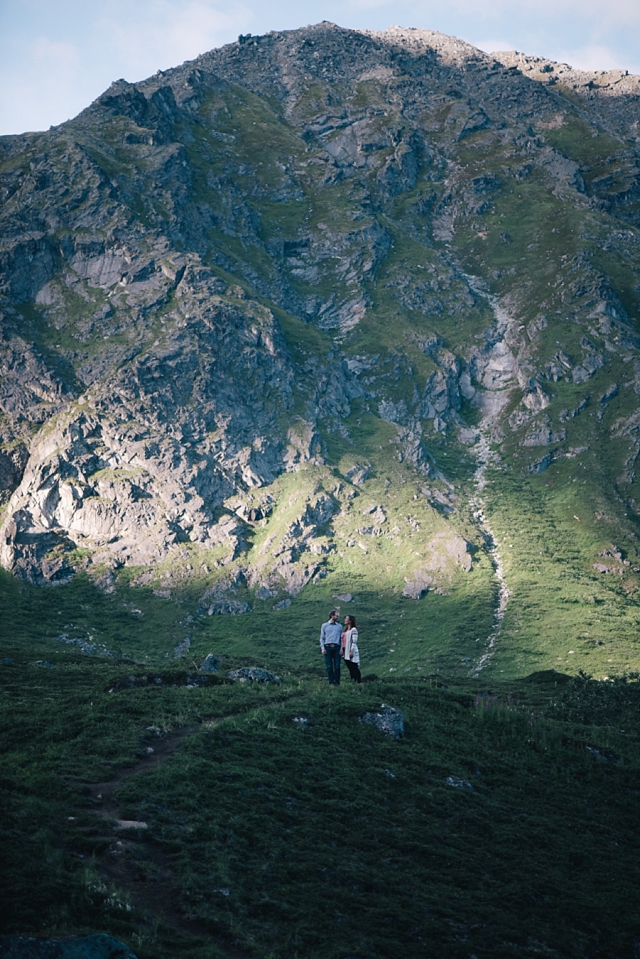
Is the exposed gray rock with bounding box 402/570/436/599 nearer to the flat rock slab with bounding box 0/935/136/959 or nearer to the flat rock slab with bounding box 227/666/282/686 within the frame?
the flat rock slab with bounding box 227/666/282/686

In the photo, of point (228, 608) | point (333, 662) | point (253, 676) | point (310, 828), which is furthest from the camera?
point (228, 608)

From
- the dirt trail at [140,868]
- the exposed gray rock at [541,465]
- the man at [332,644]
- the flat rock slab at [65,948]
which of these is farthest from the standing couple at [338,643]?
the exposed gray rock at [541,465]

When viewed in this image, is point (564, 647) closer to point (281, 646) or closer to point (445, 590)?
point (445, 590)

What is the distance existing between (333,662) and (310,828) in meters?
14.3

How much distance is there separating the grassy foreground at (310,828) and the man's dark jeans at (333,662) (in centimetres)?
155

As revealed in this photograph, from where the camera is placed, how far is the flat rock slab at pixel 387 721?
101ft

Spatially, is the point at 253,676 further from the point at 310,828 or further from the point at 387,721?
the point at 310,828

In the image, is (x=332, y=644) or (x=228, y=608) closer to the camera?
(x=332, y=644)

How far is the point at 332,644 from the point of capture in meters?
35.6

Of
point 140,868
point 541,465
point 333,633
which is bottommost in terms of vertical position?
point 140,868

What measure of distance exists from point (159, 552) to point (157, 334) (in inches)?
2222

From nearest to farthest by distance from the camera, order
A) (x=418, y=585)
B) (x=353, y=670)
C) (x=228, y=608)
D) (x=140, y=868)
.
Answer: (x=140, y=868) → (x=353, y=670) → (x=418, y=585) → (x=228, y=608)

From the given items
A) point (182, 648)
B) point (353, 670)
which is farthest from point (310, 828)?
point (182, 648)

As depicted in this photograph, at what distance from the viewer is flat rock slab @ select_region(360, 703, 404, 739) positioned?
101 ft
